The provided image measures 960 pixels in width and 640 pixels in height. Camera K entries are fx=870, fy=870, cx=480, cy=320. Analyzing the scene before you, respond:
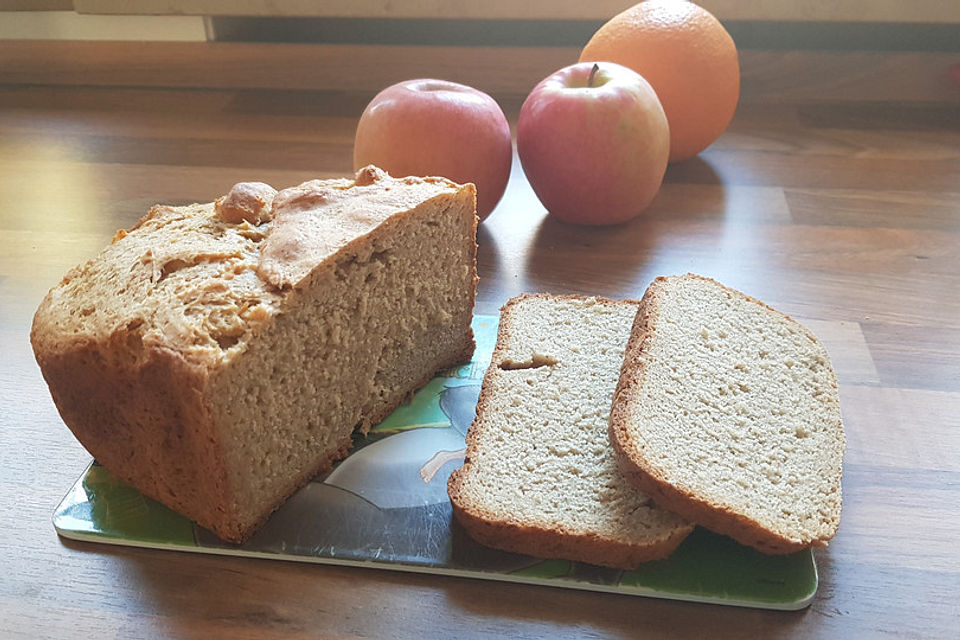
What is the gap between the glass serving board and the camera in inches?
50.3

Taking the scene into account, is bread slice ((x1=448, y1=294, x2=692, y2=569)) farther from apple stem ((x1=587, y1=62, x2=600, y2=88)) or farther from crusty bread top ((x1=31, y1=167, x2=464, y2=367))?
apple stem ((x1=587, y1=62, x2=600, y2=88))

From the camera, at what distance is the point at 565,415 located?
152 centimetres

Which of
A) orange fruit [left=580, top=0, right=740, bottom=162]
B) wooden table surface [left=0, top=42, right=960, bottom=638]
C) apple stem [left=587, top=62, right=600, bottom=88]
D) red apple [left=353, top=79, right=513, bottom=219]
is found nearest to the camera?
wooden table surface [left=0, top=42, right=960, bottom=638]

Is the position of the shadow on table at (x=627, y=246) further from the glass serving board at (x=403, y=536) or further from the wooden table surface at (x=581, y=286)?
the glass serving board at (x=403, y=536)

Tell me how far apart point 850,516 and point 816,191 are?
4.20 ft

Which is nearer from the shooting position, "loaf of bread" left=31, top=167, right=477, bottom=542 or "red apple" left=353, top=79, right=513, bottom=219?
"loaf of bread" left=31, top=167, right=477, bottom=542

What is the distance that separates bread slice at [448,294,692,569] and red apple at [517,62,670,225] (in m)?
0.43

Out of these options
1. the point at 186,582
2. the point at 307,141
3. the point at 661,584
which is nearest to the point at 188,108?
the point at 307,141

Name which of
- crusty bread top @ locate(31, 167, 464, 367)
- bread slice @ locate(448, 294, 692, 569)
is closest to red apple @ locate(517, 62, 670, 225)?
bread slice @ locate(448, 294, 692, 569)

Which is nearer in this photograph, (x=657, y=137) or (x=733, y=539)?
(x=733, y=539)

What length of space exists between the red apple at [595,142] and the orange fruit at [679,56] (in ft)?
0.66

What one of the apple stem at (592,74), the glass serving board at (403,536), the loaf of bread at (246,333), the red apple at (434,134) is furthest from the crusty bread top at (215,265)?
the apple stem at (592,74)

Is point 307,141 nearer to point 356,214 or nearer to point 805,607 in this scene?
point 356,214

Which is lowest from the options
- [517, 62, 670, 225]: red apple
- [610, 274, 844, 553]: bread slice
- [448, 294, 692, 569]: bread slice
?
[448, 294, 692, 569]: bread slice
